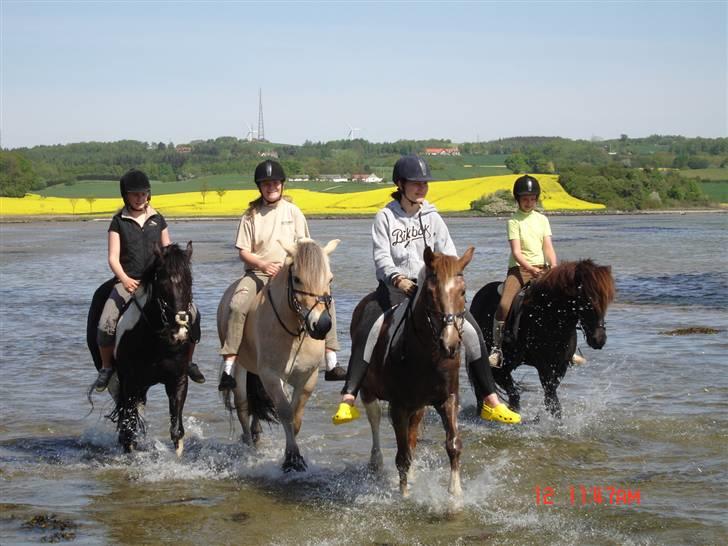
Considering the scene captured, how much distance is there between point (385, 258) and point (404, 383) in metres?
1.10

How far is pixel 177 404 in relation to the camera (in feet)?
30.2

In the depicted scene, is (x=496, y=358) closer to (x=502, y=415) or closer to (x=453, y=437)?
(x=502, y=415)

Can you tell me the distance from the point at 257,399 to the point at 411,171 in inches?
119

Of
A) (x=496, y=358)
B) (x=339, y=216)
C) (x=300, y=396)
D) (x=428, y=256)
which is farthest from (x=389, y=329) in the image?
(x=339, y=216)

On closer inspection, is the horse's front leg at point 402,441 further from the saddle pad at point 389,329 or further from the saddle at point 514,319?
the saddle at point 514,319

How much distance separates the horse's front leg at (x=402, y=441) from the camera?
7758mm

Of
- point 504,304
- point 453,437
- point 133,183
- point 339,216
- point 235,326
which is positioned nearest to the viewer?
point 453,437

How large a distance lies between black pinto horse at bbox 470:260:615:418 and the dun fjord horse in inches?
111

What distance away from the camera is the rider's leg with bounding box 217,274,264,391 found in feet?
30.6

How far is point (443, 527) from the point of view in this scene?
7.31 metres

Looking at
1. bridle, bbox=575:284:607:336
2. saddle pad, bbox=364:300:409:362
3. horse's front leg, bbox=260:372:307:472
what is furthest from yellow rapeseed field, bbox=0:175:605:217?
saddle pad, bbox=364:300:409:362

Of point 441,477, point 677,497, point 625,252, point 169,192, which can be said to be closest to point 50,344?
point 441,477

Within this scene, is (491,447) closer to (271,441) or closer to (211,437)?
(271,441)

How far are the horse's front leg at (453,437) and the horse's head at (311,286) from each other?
3.70 feet
